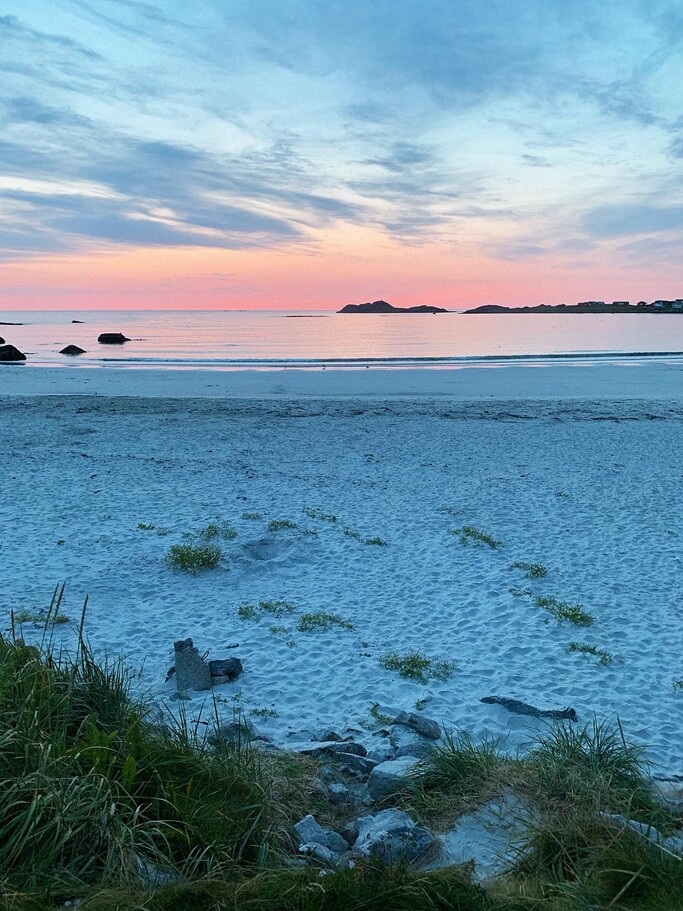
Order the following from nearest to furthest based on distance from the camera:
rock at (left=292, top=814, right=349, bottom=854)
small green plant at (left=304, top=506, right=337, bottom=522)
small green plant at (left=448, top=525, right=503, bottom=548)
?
rock at (left=292, top=814, right=349, bottom=854) → small green plant at (left=448, top=525, right=503, bottom=548) → small green plant at (left=304, top=506, right=337, bottom=522)

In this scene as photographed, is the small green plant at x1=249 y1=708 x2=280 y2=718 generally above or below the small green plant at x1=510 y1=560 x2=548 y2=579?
below

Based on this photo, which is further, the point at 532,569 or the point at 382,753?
the point at 532,569

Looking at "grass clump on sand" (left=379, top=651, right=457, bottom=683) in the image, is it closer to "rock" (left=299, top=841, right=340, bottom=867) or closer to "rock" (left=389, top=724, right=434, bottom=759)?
"rock" (left=389, top=724, right=434, bottom=759)

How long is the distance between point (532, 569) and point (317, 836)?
485cm

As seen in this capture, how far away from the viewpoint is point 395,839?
11.1ft

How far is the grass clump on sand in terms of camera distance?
5.66 metres

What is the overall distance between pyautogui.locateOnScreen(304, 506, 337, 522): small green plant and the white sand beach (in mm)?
41

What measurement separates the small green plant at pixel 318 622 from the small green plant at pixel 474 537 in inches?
100

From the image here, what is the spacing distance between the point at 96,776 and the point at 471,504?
775 cm

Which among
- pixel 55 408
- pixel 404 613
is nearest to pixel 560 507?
pixel 404 613

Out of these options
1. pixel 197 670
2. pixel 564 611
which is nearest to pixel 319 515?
pixel 564 611

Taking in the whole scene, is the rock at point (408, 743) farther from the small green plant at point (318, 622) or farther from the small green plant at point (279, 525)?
the small green plant at point (279, 525)

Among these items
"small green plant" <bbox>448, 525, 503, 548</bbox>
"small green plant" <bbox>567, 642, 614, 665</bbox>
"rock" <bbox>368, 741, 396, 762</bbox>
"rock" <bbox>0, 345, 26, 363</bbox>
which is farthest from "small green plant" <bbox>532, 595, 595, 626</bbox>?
"rock" <bbox>0, 345, 26, 363</bbox>

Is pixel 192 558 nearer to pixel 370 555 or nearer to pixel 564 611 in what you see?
pixel 370 555
